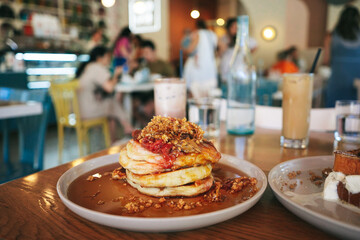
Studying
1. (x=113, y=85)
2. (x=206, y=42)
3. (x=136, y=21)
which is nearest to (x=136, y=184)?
→ (x=113, y=85)

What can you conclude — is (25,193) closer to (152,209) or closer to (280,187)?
(152,209)

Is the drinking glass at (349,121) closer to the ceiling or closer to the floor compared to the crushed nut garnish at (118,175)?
closer to the ceiling

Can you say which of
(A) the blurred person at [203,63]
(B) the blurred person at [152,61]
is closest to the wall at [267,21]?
(B) the blurred person at [152,61]

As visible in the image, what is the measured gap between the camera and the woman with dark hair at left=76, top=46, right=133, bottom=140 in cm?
383

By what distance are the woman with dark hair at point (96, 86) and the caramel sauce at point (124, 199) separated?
323 centimetres

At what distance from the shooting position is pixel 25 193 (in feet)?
2.36

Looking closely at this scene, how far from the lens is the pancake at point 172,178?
2.13 feet

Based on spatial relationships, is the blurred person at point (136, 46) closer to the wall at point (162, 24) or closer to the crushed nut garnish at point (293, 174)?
the wall at point (162, 24)

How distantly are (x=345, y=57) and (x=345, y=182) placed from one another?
374 cm

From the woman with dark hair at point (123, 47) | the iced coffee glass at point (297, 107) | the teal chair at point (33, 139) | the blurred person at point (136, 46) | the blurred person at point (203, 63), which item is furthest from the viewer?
the blurred person at point (136, 46)

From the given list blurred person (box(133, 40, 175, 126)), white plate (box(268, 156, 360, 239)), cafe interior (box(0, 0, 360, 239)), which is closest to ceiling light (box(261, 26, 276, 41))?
cafe interior (box(0, 0, 360, 239))

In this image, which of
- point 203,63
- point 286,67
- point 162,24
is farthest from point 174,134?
point 162,24

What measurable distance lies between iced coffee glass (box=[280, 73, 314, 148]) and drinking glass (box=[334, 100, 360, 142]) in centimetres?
19

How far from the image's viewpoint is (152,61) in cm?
558
